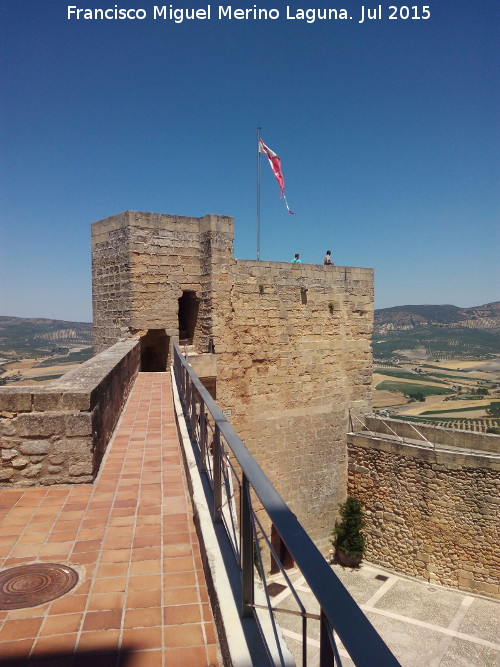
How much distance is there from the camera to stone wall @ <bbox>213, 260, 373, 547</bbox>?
35.1ft

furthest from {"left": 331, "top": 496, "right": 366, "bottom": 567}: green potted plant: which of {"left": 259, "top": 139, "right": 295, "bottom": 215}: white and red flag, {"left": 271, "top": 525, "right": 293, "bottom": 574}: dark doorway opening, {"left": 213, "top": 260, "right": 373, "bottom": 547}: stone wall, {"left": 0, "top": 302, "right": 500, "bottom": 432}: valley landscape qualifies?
{"left": 259, "top": 139, "right": 295, "bottom": 215}: white and red flag

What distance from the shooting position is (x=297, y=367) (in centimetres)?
1160

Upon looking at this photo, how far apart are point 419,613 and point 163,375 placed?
737 centimetres

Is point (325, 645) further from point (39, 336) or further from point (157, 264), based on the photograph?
point (39, 336)

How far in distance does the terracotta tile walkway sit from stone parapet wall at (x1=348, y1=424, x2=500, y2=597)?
8.25 metres

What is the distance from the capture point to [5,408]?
4105 mm

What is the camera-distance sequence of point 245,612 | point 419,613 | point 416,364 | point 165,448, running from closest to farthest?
1. point 245,612
2. point 165,448
3. point 419,613
4. point 416,364

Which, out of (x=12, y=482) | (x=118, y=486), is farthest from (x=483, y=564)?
(x=12, y=482)

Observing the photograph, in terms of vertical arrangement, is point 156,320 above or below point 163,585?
above

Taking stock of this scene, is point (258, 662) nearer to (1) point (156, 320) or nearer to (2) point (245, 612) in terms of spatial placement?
(2) point (245, 612)

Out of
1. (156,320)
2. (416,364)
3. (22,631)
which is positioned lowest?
A: (416,364)

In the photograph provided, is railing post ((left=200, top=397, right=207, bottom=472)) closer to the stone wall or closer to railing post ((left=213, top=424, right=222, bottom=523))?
railing post ((left=213, top=424, right=222, bottom=523))

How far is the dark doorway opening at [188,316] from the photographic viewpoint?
1087cm

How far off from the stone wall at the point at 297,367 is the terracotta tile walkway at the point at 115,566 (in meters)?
5.90
